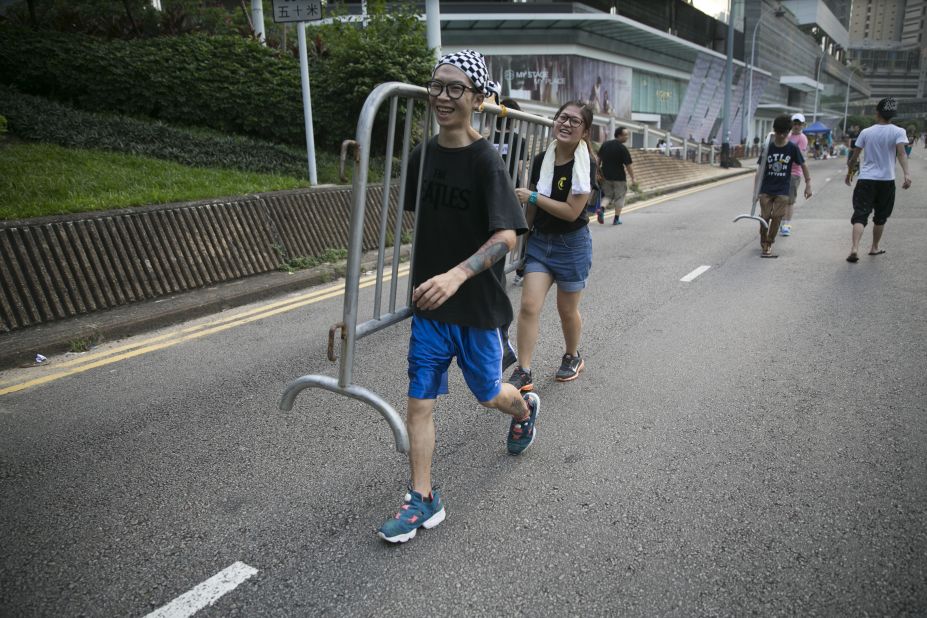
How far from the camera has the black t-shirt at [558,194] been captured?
3.96 metres

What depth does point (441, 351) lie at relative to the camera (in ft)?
9.20

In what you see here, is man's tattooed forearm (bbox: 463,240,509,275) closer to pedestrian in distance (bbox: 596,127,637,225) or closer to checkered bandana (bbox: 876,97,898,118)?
checkered bandana (bbox: 876,97,898,118)

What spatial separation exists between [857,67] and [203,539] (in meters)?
173

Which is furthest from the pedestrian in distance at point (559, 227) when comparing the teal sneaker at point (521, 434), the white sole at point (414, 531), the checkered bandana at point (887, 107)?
the checkered bandana at point (887, 107)

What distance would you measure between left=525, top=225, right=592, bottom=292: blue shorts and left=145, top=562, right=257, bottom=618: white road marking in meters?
2.48

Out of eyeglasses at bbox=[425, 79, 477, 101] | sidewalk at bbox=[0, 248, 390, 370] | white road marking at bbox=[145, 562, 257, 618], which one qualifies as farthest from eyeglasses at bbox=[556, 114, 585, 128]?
sidewalk at bbox=[0, 248, 390, 370]

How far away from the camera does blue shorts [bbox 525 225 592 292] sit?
417 cm

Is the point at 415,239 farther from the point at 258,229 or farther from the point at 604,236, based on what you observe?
the point at 604,236

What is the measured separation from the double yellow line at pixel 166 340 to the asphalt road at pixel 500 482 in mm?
42

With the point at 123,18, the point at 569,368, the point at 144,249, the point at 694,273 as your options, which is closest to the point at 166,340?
the point at 144,249

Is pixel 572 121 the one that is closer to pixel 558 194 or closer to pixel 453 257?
pixel 558 194

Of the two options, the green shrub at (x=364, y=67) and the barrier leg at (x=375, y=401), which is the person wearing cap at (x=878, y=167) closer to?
the green shrub at (x=364, y=67)

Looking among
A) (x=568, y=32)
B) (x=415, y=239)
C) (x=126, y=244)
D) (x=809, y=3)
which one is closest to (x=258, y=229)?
(x=126, y=244)

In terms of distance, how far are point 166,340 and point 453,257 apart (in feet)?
12.7
